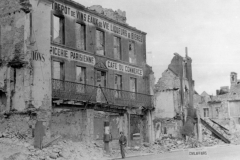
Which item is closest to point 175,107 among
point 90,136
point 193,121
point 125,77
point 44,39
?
point 193,121

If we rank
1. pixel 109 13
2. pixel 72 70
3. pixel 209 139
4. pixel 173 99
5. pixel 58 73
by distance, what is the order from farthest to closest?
pixel 209 139 < pixel 173 99 < pixel 109 13 < pixel 72 70 < pixel 58 73

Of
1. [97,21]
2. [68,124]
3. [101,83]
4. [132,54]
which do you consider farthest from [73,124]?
[132,54]

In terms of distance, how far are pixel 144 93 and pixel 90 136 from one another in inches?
409

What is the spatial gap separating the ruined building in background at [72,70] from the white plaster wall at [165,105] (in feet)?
20.9

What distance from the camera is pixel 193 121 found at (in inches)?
1572

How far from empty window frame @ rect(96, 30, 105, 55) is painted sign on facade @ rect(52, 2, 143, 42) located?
538 millimetres

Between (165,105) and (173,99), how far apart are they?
1.06 metres

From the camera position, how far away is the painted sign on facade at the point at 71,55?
975 inches

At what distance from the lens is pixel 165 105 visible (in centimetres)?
3947

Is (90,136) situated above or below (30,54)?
below

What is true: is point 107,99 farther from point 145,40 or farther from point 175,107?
point 175,107

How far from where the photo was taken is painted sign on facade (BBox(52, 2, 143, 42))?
25544 mm

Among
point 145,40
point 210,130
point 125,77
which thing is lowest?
point 210,130

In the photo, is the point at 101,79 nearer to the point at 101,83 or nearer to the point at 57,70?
the point at 101,83
